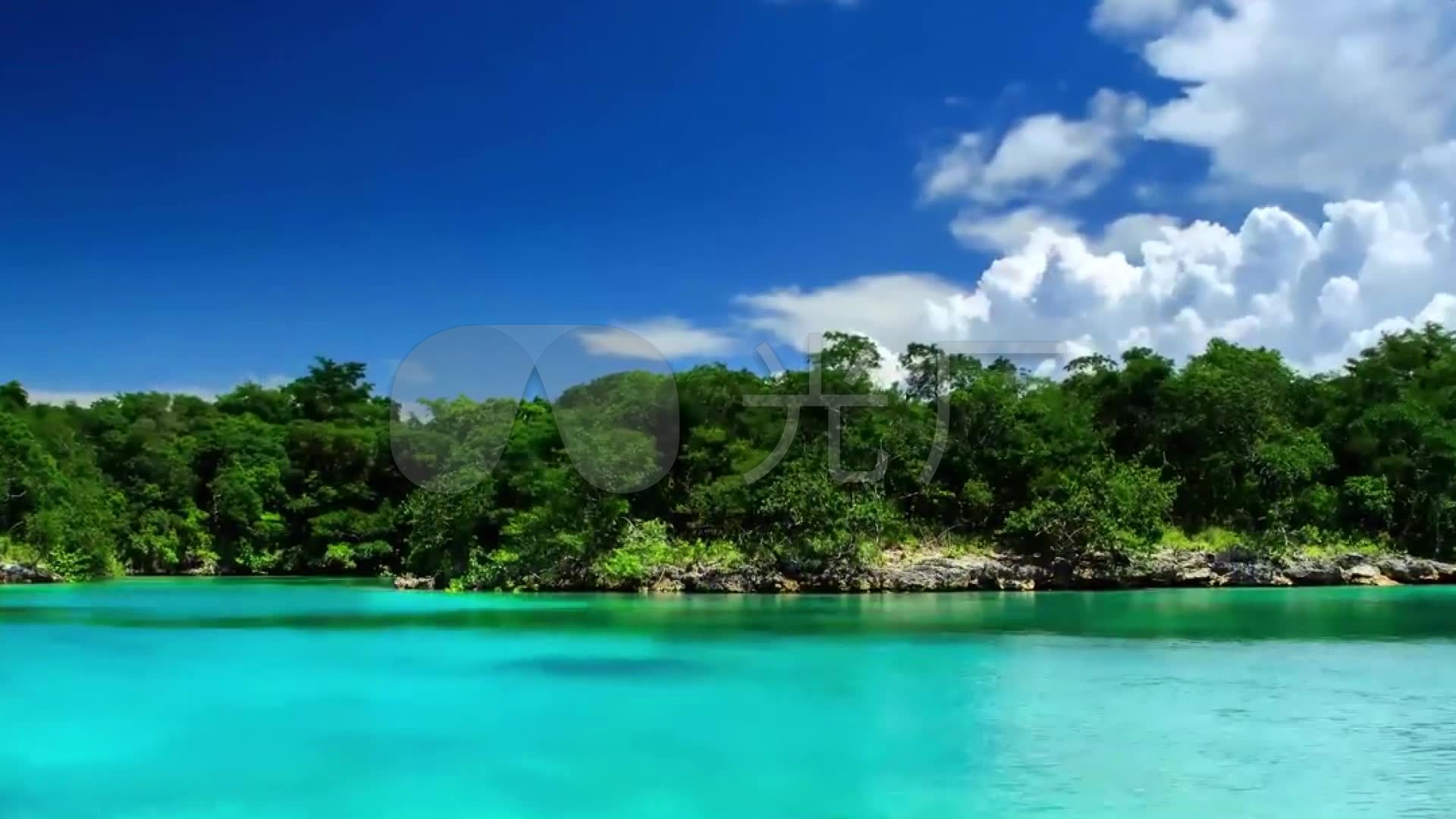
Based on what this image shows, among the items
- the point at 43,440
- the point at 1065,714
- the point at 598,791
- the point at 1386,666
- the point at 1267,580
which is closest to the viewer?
the point at 598,791

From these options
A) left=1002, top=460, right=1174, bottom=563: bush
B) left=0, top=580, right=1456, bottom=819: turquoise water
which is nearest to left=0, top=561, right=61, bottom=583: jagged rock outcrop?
left=0, top=580, right=1456, bottom=819: turquoise water

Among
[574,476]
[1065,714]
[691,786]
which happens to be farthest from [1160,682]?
[574,476]

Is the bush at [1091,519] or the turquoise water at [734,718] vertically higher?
the bush at [1091,519]

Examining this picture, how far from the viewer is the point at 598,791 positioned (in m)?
8.15

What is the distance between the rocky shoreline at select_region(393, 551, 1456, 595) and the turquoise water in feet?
25.4

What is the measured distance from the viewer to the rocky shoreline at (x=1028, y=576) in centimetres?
2730

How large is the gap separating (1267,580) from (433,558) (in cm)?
2040

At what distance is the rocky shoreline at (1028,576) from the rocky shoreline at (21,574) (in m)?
9.54

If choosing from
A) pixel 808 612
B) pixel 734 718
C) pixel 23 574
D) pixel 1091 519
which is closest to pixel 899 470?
pixel 1091 519

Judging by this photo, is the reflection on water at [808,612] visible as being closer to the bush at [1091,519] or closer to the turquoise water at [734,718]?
the turquoise water at [734,718]

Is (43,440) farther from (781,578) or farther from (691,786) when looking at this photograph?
(691,786)

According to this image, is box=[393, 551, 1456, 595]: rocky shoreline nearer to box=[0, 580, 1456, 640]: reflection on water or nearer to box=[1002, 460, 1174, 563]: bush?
box=[1002, 460, 1174, 563]: bush

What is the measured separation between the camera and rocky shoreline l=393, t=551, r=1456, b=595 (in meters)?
27.3

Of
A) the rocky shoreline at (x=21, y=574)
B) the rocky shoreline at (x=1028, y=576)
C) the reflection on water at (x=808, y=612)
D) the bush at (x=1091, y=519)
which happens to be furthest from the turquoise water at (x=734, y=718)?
the rocky shoreline at (x=21, y=574)
